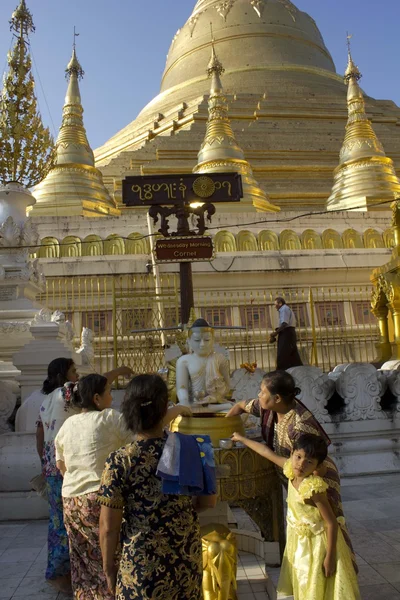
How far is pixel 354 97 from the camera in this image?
19.3m

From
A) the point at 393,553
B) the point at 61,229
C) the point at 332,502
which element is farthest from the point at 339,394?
the point at 61,229

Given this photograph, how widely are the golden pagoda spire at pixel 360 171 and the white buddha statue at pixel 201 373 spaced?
1354 cm

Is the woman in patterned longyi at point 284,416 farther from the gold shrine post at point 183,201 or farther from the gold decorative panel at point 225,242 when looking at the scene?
the gold decorative panel at point 225,242

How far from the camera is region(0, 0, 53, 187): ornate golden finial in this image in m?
8.53

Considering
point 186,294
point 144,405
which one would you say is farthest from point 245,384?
point 144,405

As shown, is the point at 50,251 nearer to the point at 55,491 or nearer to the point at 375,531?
the point at 55,491

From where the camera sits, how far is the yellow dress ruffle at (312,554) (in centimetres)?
215

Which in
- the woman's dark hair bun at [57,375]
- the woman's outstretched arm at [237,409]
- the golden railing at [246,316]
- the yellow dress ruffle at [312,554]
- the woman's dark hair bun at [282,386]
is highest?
the golden railing at [246,316]

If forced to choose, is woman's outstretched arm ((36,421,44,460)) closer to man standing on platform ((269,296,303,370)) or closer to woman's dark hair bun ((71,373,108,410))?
woman's dark hair bun ((71,373,108,410))

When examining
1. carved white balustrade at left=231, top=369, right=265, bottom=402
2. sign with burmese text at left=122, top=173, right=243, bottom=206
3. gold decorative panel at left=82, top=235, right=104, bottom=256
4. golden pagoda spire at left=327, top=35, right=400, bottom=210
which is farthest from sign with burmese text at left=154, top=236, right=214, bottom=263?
golden pagoda spire at left=327, top=35, right=400, bottom=210

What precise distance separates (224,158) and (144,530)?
1669 centimetres

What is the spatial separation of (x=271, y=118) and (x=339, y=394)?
63.6ft

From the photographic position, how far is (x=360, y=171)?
17.2 m

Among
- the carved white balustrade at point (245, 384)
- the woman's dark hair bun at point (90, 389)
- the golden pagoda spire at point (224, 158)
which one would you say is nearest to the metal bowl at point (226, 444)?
the woman's dark hair bun at point (90, 389)
